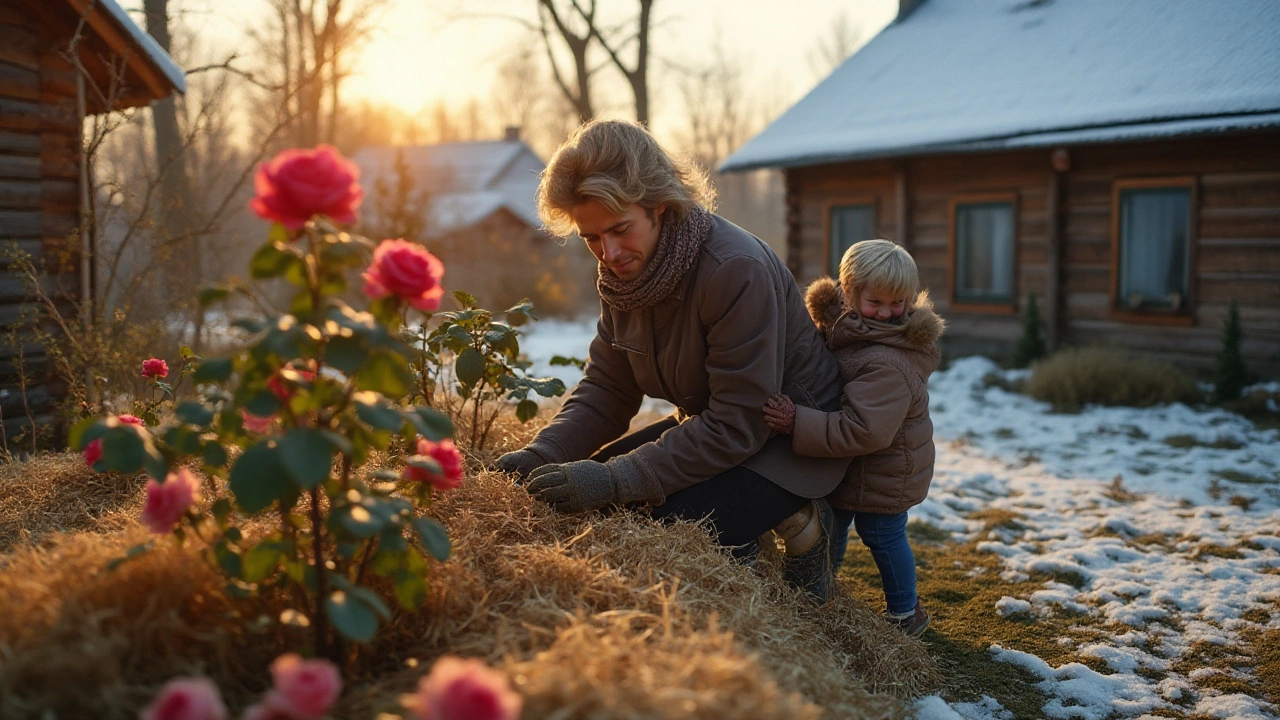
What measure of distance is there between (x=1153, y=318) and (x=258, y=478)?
9509mm

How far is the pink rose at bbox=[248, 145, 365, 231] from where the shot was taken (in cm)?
166

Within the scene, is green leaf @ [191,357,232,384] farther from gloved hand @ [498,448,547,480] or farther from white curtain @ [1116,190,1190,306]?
white curtain @ [1116,190,1190,306]

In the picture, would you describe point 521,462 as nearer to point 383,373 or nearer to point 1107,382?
point 383,373

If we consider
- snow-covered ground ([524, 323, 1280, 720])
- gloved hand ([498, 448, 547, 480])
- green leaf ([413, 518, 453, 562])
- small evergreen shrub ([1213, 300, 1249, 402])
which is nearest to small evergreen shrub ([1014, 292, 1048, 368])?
snow-covered ground ([524, 323, 1280, 720])

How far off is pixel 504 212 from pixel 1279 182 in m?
19.1

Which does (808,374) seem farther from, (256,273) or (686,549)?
(256,273)

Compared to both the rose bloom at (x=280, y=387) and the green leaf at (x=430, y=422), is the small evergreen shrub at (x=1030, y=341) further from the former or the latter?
the rose bloom at (x=280, y=387)

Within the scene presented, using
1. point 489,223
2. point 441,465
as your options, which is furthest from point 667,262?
point 489,223

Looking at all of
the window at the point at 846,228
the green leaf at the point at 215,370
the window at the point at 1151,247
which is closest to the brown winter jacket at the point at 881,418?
the green leaf at the point at 215,370

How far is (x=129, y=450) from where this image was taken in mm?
1808

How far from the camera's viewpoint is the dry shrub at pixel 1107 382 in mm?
8102

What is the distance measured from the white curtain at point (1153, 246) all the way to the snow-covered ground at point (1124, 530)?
1947mm

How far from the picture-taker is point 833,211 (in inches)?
481

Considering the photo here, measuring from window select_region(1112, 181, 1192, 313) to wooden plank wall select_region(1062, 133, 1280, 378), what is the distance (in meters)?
0.14
